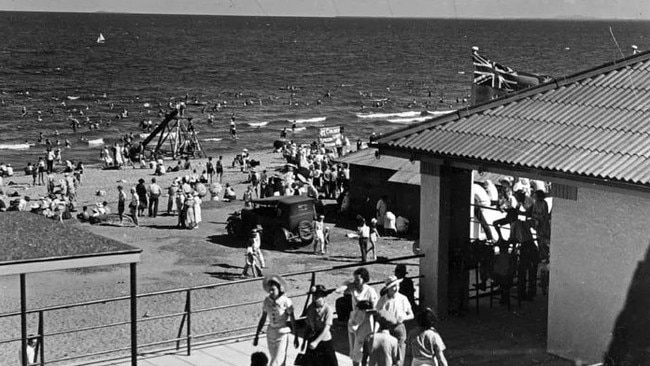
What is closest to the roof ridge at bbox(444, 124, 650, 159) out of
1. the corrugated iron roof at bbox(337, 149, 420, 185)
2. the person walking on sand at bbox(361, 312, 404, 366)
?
the person walking on sand at bbox(361, 312, 404, 366)

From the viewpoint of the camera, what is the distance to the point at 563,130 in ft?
43.2

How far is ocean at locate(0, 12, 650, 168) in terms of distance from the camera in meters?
70.5

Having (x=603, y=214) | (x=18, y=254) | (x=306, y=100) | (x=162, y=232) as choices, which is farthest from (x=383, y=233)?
(x=306, y=100)

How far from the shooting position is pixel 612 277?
12.1 metres

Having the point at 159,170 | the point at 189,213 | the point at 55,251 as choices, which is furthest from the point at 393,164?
the point at 55,251

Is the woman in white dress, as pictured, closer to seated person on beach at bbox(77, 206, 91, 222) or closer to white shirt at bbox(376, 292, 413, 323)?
seated person on beach at bbox(77, 206, 91, 222)

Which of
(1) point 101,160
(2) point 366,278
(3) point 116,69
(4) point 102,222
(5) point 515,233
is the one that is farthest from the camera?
(3) point 116,69

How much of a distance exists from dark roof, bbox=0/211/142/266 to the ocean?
46.8 m

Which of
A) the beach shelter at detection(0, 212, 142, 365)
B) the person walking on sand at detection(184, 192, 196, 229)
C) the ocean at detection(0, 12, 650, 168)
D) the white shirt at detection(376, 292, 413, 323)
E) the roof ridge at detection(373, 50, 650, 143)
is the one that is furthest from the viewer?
the ocean at detection(0, 12, 650, 168)

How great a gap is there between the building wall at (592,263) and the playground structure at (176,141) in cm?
4182

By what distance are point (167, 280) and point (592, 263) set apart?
14.5 m

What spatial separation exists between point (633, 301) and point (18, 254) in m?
7.24

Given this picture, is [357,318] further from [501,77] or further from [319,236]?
[319,236]

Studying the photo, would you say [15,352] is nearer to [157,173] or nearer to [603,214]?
[603,214]
